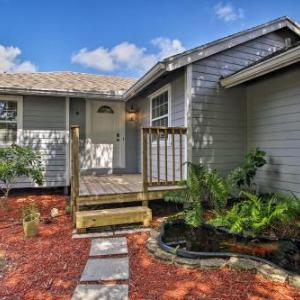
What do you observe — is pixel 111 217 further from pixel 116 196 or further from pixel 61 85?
pixel 61 85

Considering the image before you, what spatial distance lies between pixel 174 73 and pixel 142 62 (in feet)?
99.9

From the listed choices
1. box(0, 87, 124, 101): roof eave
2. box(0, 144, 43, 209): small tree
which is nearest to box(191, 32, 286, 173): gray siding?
box(0, 87, 124, 101): roof eave

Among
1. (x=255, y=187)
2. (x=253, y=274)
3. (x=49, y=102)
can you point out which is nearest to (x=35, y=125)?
(x=49, y=102)

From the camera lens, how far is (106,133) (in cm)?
820

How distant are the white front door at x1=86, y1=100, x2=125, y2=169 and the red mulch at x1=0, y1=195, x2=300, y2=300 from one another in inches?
171

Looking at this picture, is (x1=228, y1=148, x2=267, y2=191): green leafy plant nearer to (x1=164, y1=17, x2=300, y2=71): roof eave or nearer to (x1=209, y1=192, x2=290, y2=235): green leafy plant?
(x1=209, y1=192, x2=290, y2=235): green leafy plant

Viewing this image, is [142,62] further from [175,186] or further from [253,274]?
[253,274]

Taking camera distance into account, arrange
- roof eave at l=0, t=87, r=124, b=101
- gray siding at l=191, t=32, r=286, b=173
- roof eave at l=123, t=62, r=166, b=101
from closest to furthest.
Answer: roof eave at l=123, t=62, r=166, b=101, gray siding at l=191, t=32, r=286, b=173, roof eave at l=0, t=87, r=124, b=101

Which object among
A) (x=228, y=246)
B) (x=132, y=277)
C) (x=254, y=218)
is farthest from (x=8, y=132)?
(x=254, y=218)

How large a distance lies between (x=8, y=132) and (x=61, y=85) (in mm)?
1830

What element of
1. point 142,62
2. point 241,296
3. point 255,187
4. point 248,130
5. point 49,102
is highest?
point 142,62

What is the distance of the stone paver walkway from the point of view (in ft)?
8.10

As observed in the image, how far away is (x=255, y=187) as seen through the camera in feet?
18.5

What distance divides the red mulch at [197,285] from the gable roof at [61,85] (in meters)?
5.26
